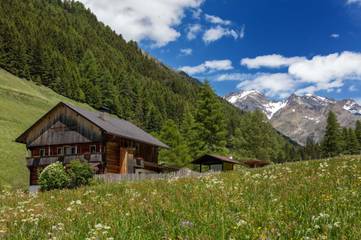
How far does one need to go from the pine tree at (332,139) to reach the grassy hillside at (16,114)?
69.0 metres

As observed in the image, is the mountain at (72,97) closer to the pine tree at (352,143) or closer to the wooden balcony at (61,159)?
the wooden balcony at (61,159)

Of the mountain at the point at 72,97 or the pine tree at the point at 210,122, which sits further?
the pine tree at the point at 210,122

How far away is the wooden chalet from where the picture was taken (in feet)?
176

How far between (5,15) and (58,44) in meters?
28.9

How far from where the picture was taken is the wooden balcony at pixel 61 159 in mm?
53156

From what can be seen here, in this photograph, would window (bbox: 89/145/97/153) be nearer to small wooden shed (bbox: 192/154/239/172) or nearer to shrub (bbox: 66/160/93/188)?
shrub (bbox: 66/160/93/188)

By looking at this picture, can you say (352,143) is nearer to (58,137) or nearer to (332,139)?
(332,139)

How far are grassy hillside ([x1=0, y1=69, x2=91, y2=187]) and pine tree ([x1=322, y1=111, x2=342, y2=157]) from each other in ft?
226

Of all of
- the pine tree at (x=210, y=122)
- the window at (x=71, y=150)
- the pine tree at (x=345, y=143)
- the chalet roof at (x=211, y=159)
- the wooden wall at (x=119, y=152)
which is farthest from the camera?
the pine tree at (x=345, y=143)

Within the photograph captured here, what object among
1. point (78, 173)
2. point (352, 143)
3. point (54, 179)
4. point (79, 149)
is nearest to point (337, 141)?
point (352, 143)

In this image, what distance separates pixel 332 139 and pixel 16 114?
78.8m

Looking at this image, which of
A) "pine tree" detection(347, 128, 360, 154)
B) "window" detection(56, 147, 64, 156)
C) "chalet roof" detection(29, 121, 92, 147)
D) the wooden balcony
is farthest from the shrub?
"pine tree" detection(347, 128, 360, 154)

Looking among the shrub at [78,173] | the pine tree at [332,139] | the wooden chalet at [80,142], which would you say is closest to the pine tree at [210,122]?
the wooden chalet at [80,142]

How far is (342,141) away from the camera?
121m
